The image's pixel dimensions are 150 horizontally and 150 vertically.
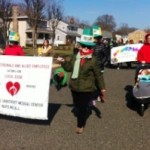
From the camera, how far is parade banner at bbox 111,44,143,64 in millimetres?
24719

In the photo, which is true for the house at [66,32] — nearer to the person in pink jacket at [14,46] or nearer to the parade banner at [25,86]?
the person in pink jacket at [14,46]

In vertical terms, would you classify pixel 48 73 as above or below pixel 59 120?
above

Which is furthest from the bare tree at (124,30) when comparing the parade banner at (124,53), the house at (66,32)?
the parade banner at (124,53)

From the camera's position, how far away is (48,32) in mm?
92812

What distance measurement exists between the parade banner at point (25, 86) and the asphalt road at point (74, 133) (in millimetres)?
314

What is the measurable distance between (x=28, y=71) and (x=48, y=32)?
84764 mm

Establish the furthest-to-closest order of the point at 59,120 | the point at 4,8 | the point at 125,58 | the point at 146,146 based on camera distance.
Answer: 1. the point at 4,8
2. the point at 125,58
3. the point at 59,120
4. the point at 146,146

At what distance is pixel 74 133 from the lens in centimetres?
816

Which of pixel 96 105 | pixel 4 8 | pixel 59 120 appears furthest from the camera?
pixel 4 8

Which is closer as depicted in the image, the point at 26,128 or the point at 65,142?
the point at 65,142

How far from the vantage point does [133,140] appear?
768 centimetres

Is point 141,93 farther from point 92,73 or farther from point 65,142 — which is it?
point 65,142

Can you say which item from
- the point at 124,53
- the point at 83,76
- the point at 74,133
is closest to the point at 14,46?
the point at 83,76

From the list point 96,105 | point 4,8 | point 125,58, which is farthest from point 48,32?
point 96,105
